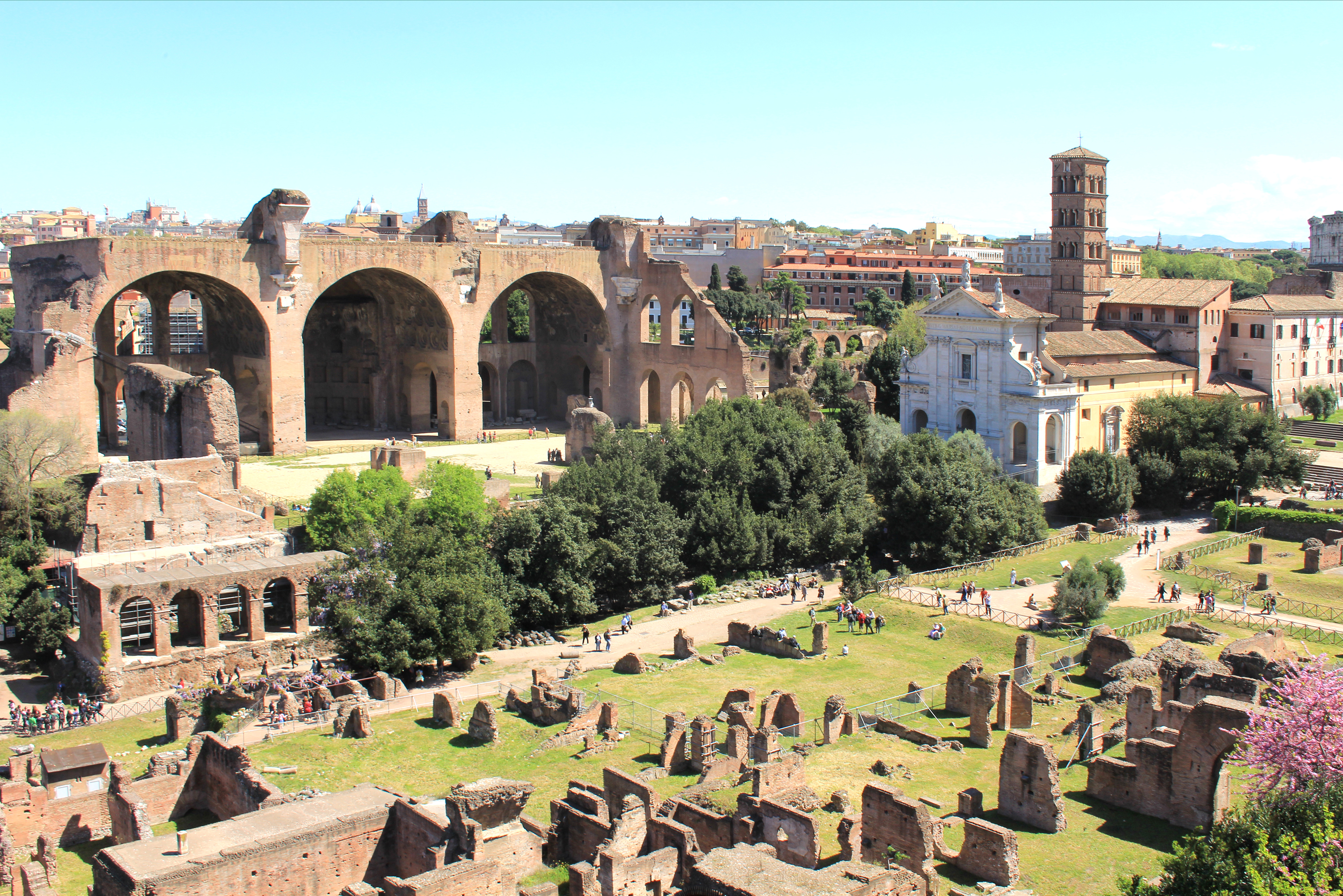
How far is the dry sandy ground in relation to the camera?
45469mm

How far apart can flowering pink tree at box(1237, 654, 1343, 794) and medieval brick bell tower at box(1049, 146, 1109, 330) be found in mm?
41628

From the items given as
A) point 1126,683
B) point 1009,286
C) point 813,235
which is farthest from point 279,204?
point 813,235

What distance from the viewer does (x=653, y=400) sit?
217ft

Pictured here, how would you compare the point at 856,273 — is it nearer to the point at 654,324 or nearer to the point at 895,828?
the point at 654,324

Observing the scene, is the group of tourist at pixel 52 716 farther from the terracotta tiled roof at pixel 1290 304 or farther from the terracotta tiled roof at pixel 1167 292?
the terracotta tiled roof at pixel 1290 304

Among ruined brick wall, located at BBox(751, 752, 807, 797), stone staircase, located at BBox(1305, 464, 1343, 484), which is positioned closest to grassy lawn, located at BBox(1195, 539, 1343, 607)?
stone staircase, located at BBox(1305, 464, 1343, 484)

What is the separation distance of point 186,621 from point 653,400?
1426 inches

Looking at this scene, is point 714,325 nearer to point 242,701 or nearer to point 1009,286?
point 1009,286

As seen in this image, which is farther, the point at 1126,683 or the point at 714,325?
the point at 714,325

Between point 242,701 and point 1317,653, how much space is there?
23.0 metres

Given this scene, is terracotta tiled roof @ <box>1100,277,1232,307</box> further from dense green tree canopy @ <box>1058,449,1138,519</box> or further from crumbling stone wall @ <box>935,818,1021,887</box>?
crumbling stone wall @ <box>935,818,1021,887</box>

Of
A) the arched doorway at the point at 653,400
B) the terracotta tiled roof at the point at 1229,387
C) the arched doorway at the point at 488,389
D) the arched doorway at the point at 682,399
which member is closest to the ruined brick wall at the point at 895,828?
the terracotta tiled roof at the point at 1229,387

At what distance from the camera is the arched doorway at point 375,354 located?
59.1 meters

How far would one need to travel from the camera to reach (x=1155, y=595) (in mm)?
32969
